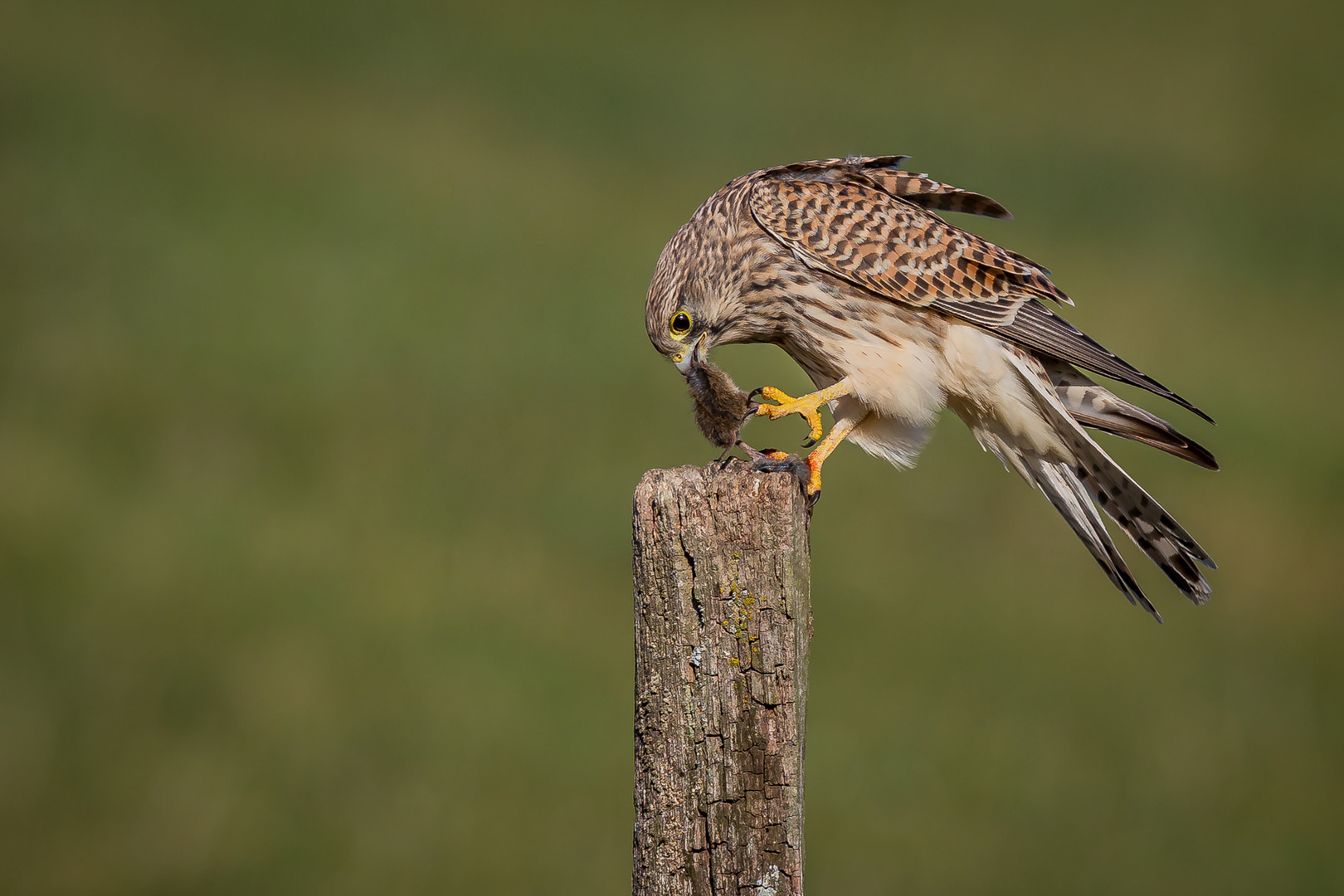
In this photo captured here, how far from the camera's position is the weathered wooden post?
2625mm

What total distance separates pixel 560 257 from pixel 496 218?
123cm

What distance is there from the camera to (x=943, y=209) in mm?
4734

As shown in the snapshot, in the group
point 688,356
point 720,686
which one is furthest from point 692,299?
point 720,686

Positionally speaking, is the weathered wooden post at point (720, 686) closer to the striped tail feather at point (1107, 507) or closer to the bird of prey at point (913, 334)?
the bird of prey at point (913, 334)

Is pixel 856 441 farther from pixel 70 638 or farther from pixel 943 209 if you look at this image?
pixel 70 638

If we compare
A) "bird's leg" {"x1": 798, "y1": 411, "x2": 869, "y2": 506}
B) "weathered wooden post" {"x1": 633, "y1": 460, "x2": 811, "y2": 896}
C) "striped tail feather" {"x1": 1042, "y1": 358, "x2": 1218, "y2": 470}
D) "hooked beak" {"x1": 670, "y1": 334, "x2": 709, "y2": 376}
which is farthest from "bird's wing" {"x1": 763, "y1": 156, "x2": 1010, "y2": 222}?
"weathered wooden post" {"x1": 633, "y1": 460, "x2": 811, "y2": 896}

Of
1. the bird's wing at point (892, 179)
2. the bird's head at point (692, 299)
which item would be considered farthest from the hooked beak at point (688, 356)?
the bird's wing at point (892, 179)

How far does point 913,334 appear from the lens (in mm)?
4277

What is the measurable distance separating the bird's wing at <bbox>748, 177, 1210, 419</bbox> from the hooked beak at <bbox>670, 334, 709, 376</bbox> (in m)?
0.51

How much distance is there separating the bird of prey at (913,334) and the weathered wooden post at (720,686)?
4.14 ft

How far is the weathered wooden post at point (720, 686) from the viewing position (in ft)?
8.61

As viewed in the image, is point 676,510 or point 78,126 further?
point 78,126

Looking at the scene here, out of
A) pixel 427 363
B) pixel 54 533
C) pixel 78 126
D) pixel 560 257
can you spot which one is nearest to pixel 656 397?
pixel 427 363

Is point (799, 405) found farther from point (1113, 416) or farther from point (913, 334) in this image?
point (1113, 416)
